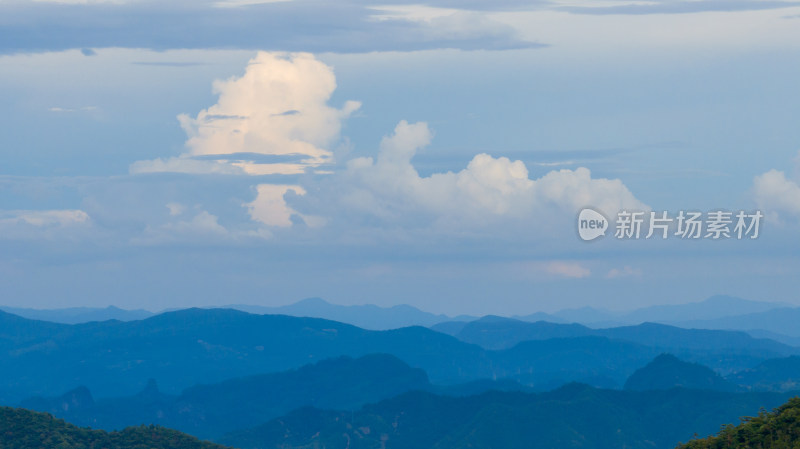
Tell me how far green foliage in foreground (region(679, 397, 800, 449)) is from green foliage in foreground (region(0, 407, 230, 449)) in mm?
71560

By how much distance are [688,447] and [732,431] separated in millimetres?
3956

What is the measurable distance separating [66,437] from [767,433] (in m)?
84.3

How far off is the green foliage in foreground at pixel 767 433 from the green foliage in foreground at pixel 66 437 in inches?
2817

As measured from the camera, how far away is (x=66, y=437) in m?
118

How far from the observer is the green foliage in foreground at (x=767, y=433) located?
63.7 metres

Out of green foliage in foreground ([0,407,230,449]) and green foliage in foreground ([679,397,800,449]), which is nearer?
green foliage in foreground ([679,397,800,449])

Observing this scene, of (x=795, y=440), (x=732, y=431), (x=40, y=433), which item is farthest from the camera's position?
(x=40, y=433)

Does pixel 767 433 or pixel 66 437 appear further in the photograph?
pixel 66 437

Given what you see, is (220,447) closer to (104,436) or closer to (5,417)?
(104,436)

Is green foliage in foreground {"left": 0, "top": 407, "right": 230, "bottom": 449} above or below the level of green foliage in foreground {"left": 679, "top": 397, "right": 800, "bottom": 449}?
below

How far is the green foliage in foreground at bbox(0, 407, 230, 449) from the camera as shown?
116875mm

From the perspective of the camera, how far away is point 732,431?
68.7 m

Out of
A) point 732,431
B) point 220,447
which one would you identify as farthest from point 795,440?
point 220,447

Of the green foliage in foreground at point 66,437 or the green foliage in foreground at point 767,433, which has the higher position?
the green foliage in foreground at point 767,433
